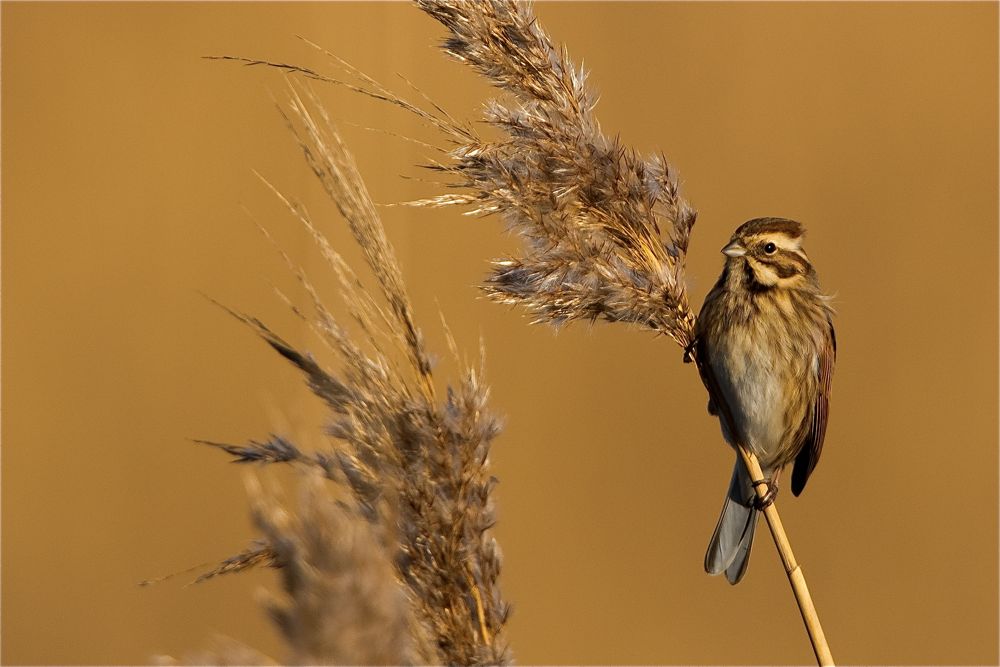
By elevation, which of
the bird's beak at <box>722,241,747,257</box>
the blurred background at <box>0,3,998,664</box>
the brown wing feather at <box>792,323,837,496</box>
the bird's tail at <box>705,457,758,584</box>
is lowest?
the bird's tail at <box>705,457,758,584</box>

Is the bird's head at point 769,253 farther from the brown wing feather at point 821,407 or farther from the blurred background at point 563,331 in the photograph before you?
the blurred background at point 563,331

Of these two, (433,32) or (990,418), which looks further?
(433,32)

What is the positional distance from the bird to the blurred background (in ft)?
3.26

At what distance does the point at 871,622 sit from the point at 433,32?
3.10 metres

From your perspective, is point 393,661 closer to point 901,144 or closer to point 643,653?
point 643,653

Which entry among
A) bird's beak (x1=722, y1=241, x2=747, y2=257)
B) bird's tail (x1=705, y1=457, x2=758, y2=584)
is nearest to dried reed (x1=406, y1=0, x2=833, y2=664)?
bird's beak (x1=722, y1=241, x2=747, y2=257)

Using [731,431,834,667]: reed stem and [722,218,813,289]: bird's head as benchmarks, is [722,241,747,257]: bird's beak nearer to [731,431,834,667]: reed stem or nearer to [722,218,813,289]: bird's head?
[722,218,813,289]: bird's head

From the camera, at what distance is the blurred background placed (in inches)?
149

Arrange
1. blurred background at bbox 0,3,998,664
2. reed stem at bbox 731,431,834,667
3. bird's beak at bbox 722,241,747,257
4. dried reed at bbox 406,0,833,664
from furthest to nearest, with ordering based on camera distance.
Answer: blurred background at bbox 0,3,998,664 < bird's beak at bbox 722,241,747,257 < dried reed at bbox 406,0,833,664 < reed stem at bbox 731,431,834,667

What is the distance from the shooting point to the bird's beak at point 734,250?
2047mm

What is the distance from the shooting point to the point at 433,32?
4879 millimetres

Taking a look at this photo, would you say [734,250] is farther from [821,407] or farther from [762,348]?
[821,407]

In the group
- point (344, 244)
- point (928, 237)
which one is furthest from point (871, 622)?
point (344, 244)

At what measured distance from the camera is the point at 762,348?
7.30ft
